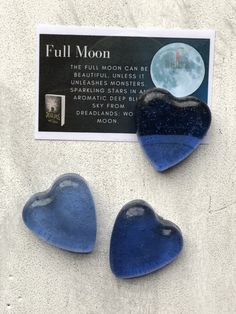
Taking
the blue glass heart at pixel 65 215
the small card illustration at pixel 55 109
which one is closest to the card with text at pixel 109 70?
the small card illustration at pixel 55 109

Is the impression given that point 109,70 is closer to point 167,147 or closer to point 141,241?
point 167,147

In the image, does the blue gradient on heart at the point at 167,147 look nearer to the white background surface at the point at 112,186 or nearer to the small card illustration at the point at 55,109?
the white background surface at the point at 112,186

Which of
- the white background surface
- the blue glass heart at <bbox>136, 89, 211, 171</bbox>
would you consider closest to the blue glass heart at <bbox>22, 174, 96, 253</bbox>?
the white background surface

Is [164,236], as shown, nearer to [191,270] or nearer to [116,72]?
[191,270]

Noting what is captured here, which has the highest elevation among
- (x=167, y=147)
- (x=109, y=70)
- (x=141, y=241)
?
(x=109, y=70)

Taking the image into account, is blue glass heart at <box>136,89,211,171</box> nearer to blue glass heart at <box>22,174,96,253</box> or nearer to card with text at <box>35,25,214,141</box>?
card with text at <box>35,25,214,141</box>

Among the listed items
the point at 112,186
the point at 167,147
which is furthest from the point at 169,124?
the point at 112,186
